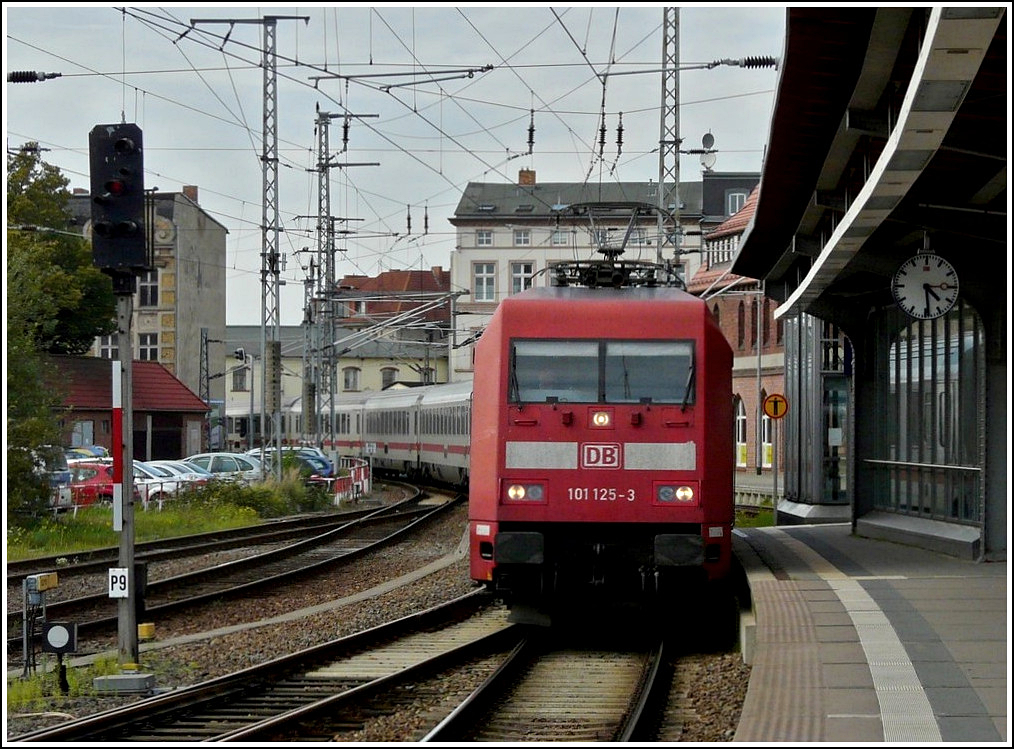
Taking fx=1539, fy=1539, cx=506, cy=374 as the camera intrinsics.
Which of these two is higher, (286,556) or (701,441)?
(701,441)

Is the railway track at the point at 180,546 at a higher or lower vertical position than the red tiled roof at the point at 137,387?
lower

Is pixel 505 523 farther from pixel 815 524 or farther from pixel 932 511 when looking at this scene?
pixel 815 524

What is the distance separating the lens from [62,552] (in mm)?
23469

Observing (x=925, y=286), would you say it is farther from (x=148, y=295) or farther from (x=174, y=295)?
(x=148, y=295)

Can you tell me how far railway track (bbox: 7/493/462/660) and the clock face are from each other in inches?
292

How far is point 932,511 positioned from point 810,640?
7.30 metres

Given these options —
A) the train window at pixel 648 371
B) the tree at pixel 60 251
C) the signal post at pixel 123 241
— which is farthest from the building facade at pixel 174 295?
the signal post at pixel 123 241

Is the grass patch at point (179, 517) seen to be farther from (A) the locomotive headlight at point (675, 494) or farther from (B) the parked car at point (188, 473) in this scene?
(A) the locomotive headlight at point (675, 494)

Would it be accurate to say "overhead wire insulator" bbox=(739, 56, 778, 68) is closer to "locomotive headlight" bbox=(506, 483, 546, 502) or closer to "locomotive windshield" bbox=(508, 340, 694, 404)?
"locomotive windshield" bbox=(508, 340, 694, 404)

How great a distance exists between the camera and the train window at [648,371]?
A: 13195 millimetres

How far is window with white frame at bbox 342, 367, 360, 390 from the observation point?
319ft

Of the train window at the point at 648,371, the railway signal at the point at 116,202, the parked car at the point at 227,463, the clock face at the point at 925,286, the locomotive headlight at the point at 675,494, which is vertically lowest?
the parked car at the point at 227,463

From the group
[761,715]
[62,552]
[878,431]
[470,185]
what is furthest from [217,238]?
[761,715]

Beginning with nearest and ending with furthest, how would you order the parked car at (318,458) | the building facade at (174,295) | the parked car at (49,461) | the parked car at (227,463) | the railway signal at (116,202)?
the railway signal at (116,202), the parked car at (49,461), the parked car at (318,458), the parked car at (227,463), the building facade at (174,295)
